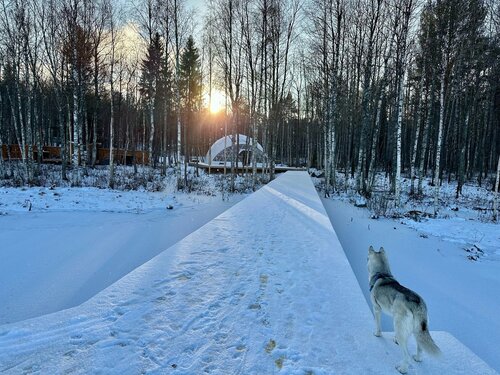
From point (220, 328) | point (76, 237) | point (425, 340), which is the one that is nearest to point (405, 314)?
point (425, 340)

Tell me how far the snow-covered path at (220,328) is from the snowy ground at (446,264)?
89 cm

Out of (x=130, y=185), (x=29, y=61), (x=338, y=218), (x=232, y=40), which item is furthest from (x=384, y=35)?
(x=29, y=61)

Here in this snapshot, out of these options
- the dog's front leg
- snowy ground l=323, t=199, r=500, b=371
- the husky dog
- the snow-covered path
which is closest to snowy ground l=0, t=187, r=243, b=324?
the snow-covered path

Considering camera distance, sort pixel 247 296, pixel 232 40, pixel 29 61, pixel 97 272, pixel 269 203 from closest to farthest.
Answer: pixel 247 296
pixel 97 272
pixel 269 203
pixel 29 61
pixel 232 40

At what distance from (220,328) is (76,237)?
5.96 metres

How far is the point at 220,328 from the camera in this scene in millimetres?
2662

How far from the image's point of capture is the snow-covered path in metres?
2.21

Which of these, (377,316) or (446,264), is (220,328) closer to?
(377,316)


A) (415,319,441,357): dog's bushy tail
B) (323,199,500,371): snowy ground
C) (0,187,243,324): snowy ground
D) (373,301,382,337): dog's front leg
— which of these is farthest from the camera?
(0,187,243,324): snowy ground

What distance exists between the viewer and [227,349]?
2381 mm

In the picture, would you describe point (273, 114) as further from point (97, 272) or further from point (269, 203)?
point (97, 272)

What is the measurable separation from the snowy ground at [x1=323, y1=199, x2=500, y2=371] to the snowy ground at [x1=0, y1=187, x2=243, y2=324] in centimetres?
423

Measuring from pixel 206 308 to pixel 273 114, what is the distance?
18724 mm

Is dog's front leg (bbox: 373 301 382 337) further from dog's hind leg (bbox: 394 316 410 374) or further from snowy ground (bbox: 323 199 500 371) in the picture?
snowy ground (bbox: 323 199 500 371)
